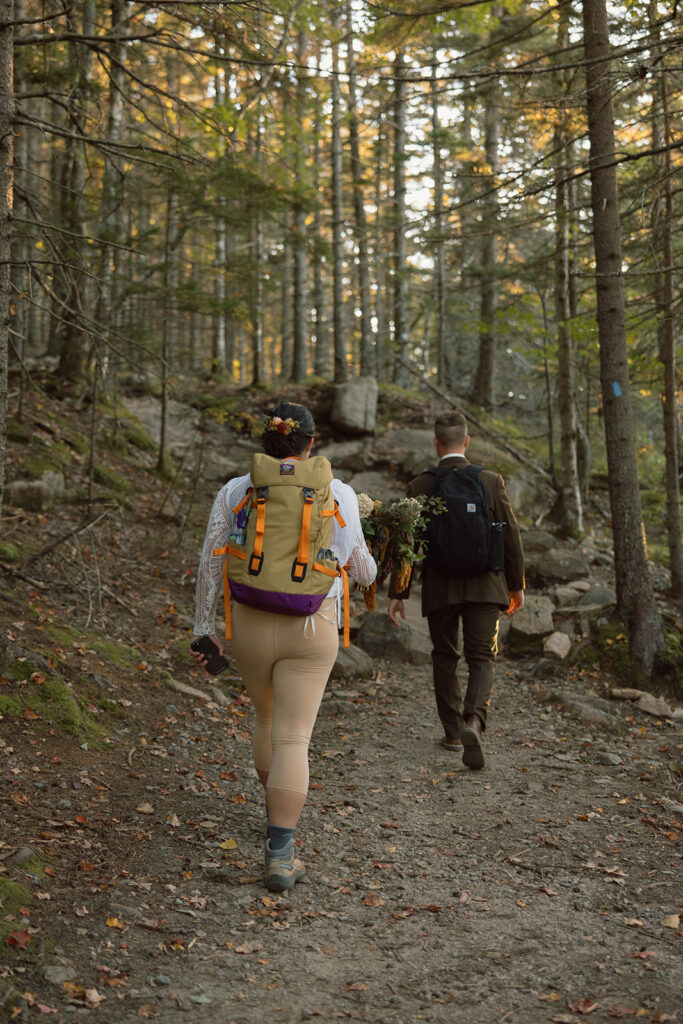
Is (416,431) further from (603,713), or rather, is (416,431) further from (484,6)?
(603,713)

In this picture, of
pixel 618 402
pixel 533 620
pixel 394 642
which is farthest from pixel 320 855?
pixel 618 402

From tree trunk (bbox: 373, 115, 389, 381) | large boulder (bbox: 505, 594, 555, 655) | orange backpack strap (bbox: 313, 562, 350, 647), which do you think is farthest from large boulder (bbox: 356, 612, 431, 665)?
tree trunk (bbox: 373, 115, 389, 381)

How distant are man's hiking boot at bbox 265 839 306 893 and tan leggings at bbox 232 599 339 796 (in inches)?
12.8

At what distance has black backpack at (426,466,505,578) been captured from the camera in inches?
226

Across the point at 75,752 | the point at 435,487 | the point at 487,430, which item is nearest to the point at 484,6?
the point at 435,487

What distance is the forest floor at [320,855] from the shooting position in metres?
3.22

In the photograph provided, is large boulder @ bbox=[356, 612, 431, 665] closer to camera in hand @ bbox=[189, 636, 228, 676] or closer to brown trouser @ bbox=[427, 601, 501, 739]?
brown trouser @ bbox=[427, 601, 501, 739]

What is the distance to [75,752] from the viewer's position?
5.28m

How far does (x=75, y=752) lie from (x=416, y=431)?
12.5 metres

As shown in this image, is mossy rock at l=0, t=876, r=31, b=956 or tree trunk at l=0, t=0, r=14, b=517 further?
tree trunk at l=0, t=0, r=14, b=517

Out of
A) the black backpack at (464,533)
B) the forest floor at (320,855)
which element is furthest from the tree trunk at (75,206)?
the black backpack at (464,533)

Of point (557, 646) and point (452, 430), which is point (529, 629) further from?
point (452, 430)

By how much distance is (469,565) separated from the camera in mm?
5766

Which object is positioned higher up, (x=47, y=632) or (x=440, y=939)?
(x=47, y=632)
